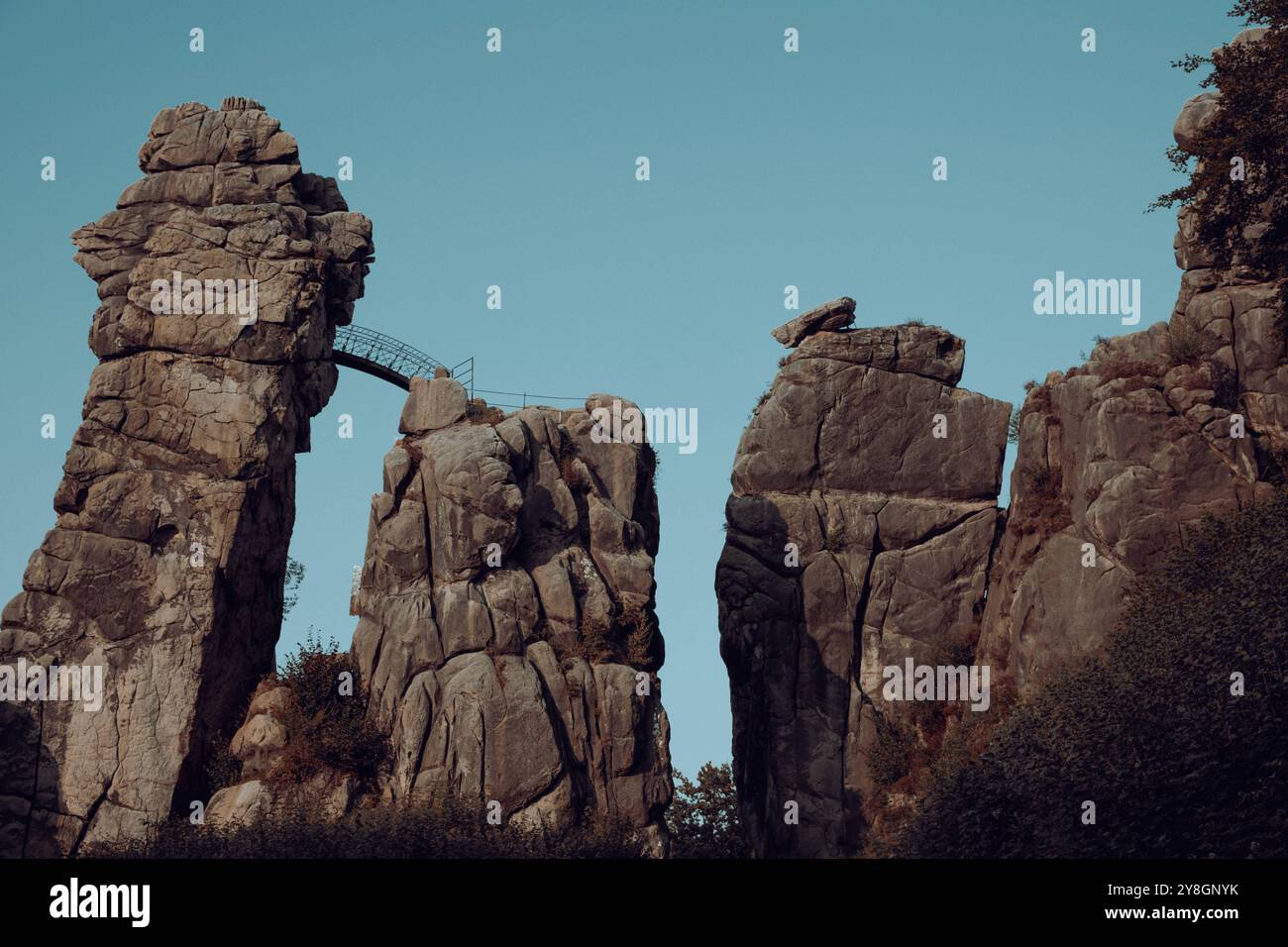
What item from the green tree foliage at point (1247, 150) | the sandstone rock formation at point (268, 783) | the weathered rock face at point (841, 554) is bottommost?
the sandstone rock formation at point (268, 783)

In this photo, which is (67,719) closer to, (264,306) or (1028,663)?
(264,306)

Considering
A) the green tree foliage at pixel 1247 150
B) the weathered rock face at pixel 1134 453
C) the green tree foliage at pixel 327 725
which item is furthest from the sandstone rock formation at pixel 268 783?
the green tree foliage at pixel 1247 150

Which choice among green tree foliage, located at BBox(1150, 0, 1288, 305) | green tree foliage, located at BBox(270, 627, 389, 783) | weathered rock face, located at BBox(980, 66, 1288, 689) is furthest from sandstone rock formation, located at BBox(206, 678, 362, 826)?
green tree foliage, located at BBox(1150, 0, 1288, 305)

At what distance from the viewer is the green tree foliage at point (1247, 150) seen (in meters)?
71.5

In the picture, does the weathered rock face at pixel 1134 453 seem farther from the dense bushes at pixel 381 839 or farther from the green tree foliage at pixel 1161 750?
the dense bushes at pixel 381 839

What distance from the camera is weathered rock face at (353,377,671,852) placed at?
69375mm

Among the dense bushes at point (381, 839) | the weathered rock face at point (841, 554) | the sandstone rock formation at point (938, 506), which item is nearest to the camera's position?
the dense bushes at point (381, 839)

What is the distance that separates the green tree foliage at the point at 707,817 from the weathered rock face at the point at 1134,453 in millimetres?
13184

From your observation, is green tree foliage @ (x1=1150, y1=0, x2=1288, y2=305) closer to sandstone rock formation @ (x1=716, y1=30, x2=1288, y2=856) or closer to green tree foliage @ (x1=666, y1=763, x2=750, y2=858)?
sandstone rock formation @ (x1=716, y1=30, x2=1288, y2=856)

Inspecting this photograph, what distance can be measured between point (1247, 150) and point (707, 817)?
35568mm

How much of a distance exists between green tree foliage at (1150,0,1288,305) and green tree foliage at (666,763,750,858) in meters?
28.5

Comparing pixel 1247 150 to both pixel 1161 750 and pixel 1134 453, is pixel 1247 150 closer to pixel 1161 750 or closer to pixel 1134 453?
pixel 1134 453
